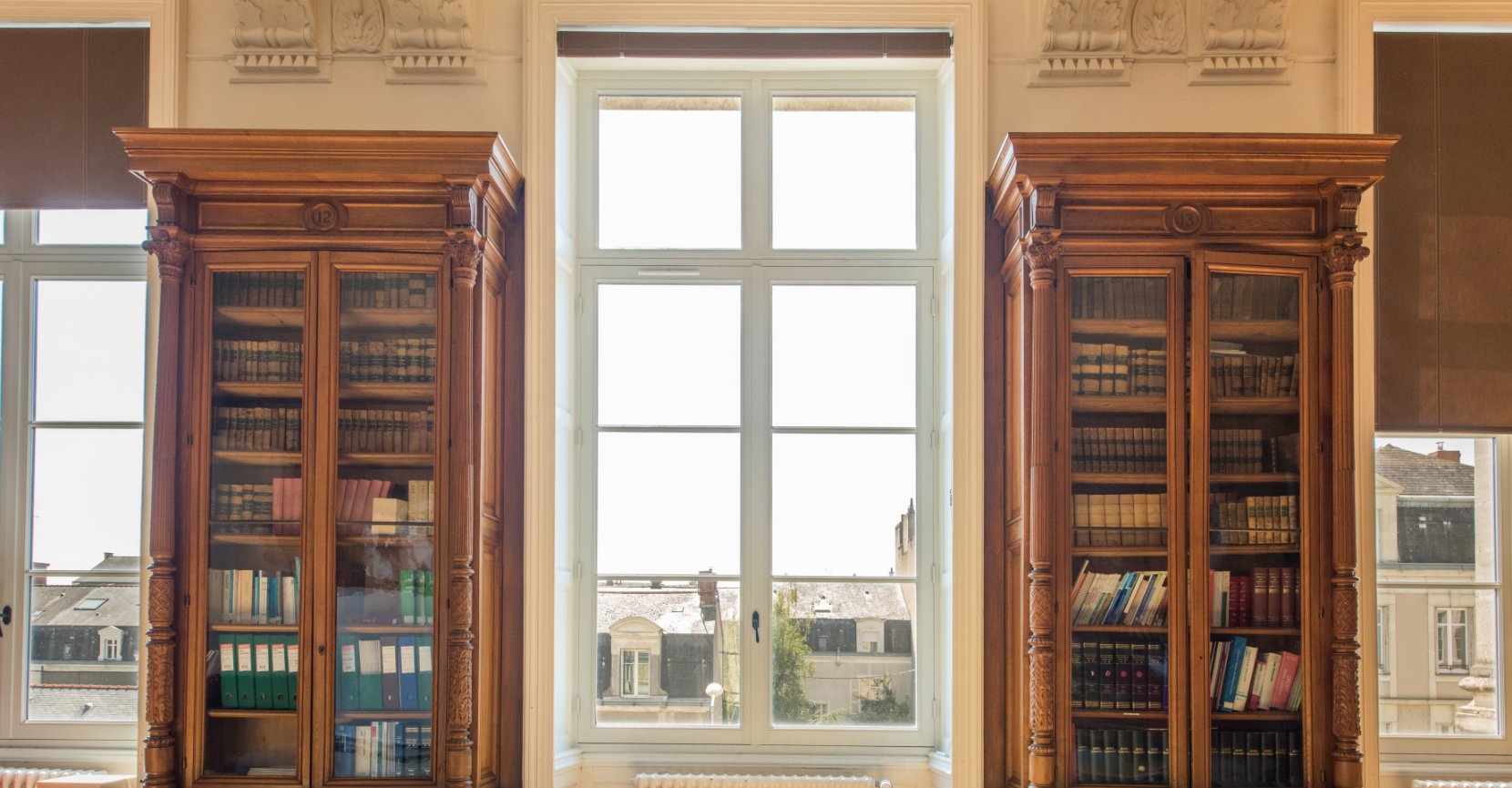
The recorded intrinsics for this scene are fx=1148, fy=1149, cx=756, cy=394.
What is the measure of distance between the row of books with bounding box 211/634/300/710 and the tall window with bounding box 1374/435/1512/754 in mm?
3899

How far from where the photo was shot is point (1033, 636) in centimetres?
370

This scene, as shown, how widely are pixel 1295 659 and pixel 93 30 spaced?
4.90 m

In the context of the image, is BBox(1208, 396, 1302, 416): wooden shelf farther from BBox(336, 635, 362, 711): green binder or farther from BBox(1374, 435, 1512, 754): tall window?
BBox(336, 635, 362, 711): green binder

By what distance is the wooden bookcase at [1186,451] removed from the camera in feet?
12.1

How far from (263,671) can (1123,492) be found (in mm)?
2881

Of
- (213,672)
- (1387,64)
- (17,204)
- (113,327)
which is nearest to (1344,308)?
(1387,64)

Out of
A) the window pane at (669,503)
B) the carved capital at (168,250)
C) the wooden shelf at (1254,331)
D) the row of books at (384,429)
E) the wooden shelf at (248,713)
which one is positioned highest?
the carved capital at (168,250)

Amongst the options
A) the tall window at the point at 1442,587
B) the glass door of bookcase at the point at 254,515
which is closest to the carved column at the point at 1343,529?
the tall window at the point at 1442,587

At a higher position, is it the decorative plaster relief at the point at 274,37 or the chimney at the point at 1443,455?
the decorative plaster relief at the point at 274,37

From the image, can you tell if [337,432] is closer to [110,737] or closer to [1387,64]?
[110,737]

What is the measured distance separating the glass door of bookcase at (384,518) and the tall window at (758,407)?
0.85 meters

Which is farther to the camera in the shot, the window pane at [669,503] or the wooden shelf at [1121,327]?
the window pane at [669,503]

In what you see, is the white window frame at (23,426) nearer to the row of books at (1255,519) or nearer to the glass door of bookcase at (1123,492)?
the glass door of bookcase at (1123,492)

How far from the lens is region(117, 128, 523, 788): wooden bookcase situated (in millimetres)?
3729
